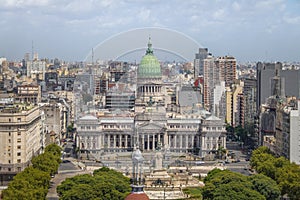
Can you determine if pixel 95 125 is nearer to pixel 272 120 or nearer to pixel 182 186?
pixel 272 120

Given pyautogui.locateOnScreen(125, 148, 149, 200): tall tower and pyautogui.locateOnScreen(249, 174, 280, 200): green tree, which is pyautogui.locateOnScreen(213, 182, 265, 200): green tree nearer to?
pyautogui.locateOnScreen(249, 174, 280, 200): green tree

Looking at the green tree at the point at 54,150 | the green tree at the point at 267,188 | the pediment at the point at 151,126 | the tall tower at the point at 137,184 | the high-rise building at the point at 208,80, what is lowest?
the green tree at the point at 267,188

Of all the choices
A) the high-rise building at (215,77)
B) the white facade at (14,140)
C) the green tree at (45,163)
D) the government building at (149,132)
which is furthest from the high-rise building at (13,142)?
the high-rise building at (215,77)

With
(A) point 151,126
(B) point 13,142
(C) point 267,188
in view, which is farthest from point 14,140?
(A) point 151,126

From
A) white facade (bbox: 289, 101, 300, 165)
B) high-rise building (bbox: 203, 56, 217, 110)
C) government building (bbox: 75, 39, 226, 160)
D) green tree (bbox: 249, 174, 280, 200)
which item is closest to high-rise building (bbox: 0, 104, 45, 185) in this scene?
government building (bbox: 75, 39, 226, 160)

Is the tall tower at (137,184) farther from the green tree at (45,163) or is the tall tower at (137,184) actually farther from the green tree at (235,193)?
the green tree at (45,163)

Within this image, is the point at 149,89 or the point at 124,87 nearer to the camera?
the point at 149,89

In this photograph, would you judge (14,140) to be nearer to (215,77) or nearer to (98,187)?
(98,187)

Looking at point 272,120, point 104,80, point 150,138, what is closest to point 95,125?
point 150,138
